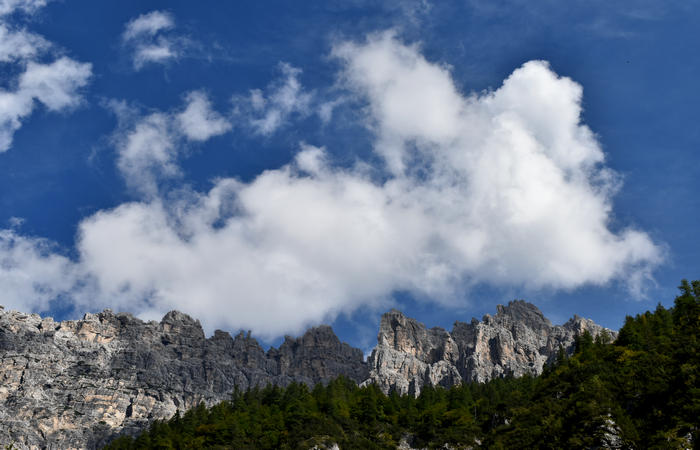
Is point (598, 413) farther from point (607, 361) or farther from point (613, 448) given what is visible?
point (607, 361)

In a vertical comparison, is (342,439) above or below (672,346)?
below

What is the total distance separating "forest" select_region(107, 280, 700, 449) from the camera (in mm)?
82938

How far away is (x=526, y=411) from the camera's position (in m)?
113

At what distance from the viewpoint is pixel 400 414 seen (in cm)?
13412

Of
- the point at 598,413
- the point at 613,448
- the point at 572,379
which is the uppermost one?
the point at 572,379

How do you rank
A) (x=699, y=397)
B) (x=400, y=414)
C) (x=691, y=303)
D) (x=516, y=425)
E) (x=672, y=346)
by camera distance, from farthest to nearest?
(x=400, y=414)
(x=691, y=303)
(x=516, y=425)
(x=672, y=346)
(x=699, y=397)

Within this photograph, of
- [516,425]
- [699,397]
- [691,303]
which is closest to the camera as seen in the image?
[699,397]

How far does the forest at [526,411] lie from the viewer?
82938mm

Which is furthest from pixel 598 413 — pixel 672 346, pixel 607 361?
pixel 607 361

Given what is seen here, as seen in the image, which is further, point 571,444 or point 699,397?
point 571,444

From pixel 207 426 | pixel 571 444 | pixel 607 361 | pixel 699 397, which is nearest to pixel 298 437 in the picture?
pixel 207 426

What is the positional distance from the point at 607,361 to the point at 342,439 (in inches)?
2113

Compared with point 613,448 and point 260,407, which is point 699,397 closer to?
point 613,448

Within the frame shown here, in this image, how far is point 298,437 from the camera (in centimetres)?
11475
